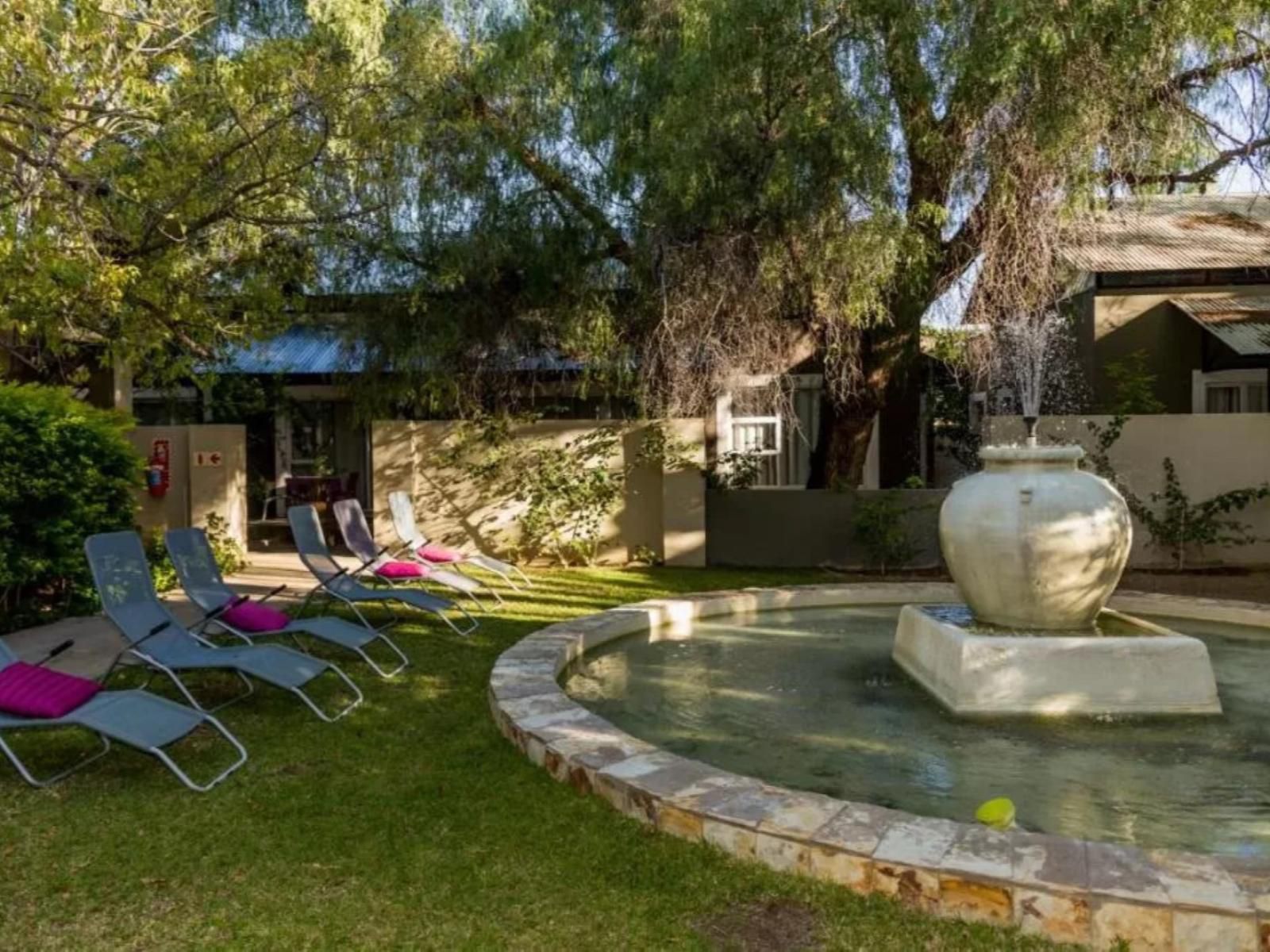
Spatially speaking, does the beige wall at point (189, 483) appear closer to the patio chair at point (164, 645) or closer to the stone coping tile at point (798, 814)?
the patio chair at point (164, 645)

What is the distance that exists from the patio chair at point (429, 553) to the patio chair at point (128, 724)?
17.2 ft

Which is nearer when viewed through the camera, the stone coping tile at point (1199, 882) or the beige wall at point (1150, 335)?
the stone coping tile at point (1199, 882)

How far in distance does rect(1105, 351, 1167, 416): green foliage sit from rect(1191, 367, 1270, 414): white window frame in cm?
113

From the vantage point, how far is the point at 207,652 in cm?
538

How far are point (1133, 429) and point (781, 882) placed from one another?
1075cm

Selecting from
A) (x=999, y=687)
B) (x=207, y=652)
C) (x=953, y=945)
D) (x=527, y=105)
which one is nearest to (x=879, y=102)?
(x=527, y=105)

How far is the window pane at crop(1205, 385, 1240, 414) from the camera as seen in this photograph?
15547mm

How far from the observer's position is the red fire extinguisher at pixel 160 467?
11562 mm

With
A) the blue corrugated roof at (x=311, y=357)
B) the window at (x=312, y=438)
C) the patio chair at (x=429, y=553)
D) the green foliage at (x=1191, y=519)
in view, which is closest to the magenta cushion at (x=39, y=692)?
the patio chair at (x=429, y=553)

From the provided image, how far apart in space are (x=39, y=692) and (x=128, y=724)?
0.50 m

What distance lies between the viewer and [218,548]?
11.8m

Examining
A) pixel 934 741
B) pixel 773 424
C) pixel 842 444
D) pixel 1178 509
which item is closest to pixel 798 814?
pixel 934 741

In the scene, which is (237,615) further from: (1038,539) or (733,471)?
(733,471)

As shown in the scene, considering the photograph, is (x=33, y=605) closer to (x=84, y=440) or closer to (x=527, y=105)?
(x=84, y=440)
